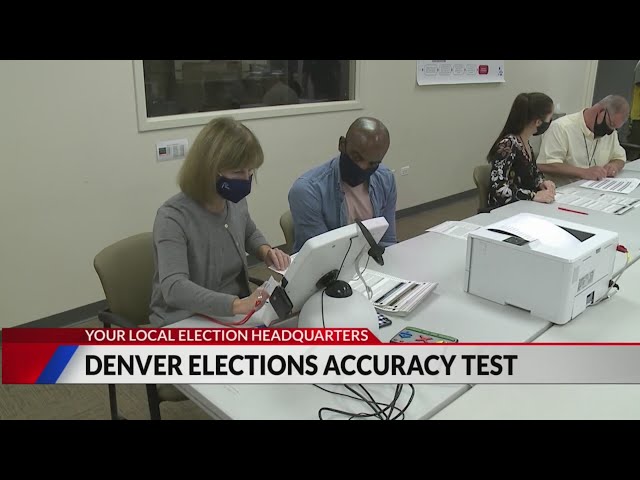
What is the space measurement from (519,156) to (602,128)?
2.71 feet

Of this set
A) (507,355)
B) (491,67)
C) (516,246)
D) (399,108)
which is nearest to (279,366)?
(507,355)

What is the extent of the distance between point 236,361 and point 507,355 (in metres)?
0.75

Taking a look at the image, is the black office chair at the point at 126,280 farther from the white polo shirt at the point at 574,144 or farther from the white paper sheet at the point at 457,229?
the white polo shirt at the point at 574,144

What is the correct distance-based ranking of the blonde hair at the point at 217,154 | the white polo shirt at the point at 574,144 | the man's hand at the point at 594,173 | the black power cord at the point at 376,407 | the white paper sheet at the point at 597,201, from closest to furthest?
1. the black power cord at the point at 376,407
2. the blonde hair at the point at 217,154
3. the white paper sheet at the point at 597,201
4. the man's hand at the point at 594,173
5. the white polo shirt at the point at 574,144

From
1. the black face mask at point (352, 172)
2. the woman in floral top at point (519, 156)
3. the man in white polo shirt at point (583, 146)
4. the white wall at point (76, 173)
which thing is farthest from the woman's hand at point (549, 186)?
the white wall at point (76, 173)

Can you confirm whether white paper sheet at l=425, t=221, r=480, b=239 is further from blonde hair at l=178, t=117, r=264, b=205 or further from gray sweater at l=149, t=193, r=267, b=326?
blonde hair at l=178, t=117, r=264, b=205

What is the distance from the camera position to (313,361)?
140cm

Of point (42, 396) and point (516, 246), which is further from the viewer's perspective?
point (42, 396)

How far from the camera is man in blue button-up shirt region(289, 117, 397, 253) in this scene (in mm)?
2055

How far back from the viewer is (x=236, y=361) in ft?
4.70

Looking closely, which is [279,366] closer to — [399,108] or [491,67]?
[399,108]

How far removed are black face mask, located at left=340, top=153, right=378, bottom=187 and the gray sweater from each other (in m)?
0.47

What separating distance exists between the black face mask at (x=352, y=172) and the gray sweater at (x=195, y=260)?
47 centimetres

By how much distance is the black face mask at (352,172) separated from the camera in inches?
85.2
